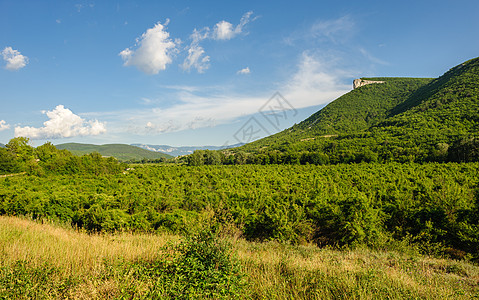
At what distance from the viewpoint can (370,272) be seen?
4.19m

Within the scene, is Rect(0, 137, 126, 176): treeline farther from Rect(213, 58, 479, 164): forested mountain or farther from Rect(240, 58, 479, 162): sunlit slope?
Rect(240, 58, 479, 162): sunlit slope

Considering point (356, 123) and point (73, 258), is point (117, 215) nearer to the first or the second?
point (73, 258)

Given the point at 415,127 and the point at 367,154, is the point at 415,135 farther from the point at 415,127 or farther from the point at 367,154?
the point at 367,154

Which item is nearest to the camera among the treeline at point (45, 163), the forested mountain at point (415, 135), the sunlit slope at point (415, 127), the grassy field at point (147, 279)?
the grassy field at point (147, 279)

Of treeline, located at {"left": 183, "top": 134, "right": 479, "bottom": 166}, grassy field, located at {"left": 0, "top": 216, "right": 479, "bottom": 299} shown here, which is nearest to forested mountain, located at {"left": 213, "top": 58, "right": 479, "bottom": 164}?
treeline, located at {"left": 183, "top": 134, "right": 479, "bottom": 166}

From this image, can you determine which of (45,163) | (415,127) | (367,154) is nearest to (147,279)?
(367,154)

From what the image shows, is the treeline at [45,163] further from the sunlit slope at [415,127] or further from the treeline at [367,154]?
the sunlit slope at [415,127]

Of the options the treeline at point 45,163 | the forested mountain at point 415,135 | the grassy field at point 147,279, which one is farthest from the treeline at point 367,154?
the grassy field at point 147,279

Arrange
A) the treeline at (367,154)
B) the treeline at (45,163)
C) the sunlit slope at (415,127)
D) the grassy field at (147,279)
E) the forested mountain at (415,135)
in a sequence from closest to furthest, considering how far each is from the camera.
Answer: the grassy field at (147,279) < the treeline at (367,154) < the treeline at (45,163) < the forested mountain at (415,135) < the sunlit slope at (415,127)

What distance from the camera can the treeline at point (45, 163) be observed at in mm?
40938

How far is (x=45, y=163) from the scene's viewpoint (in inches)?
1719

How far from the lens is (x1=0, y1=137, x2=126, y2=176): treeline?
40938 mm

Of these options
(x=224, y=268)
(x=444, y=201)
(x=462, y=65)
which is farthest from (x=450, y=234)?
(x=462, y=65)

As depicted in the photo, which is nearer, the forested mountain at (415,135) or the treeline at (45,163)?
the treeline at (45,163)
